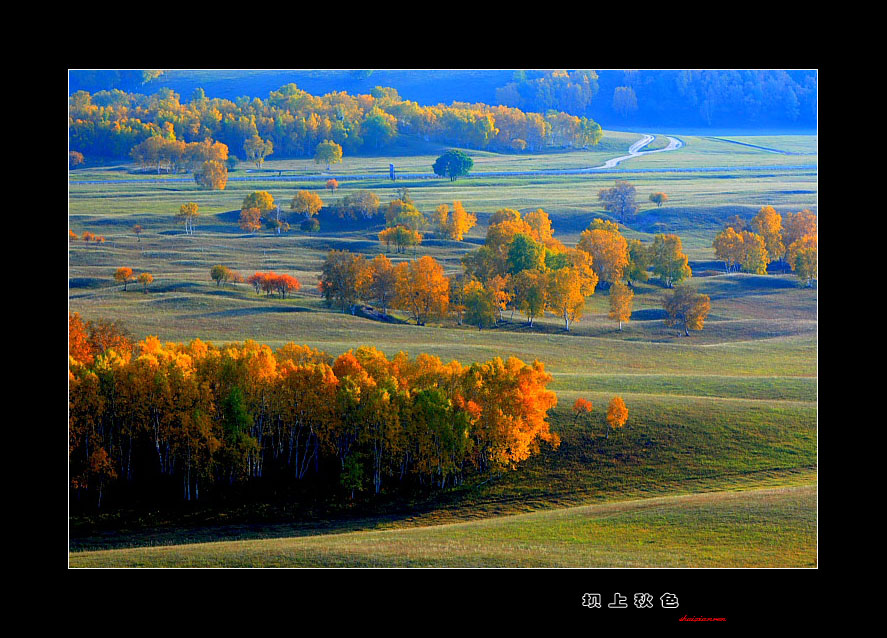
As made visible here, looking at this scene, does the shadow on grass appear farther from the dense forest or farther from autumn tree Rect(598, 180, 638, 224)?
autumn tree Rect(598, 180, 638, 224)

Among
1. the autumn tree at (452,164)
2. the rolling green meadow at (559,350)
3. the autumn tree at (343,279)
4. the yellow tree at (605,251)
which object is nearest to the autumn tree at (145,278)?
the rolling green meadow at (559,350)

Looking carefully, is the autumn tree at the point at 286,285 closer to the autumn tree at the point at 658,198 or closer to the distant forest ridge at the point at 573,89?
the distant forest ridge at the point at 573,89

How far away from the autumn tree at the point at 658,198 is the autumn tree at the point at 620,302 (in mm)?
10909

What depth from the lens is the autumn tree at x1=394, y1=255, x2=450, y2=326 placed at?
152 ft

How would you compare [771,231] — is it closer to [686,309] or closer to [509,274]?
[686,309]

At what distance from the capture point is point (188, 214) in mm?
51562

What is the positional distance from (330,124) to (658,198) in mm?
23867

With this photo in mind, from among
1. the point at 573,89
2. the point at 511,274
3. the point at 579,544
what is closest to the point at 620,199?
the point at 511,274

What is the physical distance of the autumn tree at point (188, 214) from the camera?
51594 mm

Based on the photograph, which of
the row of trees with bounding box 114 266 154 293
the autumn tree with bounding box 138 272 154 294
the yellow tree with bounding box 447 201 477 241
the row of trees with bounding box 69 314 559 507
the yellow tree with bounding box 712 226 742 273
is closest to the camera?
the row of trees with bounding box 69 314 559 507

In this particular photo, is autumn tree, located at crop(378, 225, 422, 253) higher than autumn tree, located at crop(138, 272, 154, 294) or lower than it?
higher

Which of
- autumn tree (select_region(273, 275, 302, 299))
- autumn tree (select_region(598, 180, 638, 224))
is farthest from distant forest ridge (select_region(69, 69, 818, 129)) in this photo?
autumn tree (select_region(273, 275, 302, 299))

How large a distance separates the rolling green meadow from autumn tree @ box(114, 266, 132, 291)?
0.49 metres
